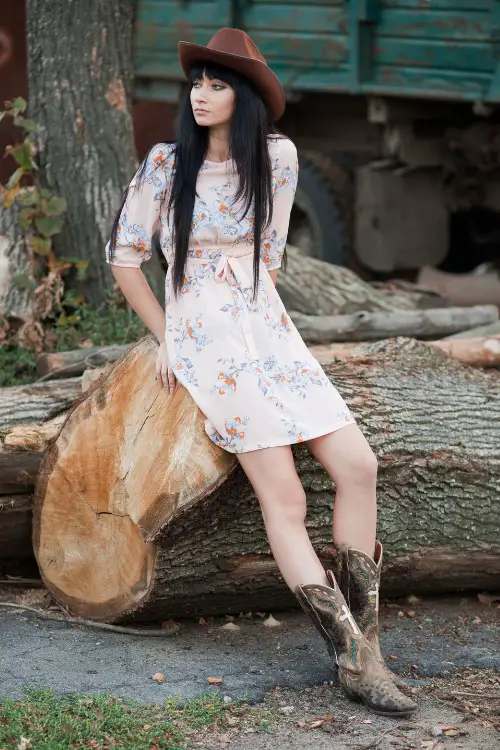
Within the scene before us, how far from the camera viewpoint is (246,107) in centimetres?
357

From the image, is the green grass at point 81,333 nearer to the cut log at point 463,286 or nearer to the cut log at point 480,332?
the cut log at point 480,332

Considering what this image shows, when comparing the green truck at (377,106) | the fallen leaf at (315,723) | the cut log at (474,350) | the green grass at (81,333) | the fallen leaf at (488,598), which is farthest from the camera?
the green truck at (377,106)

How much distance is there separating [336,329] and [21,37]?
651 centimetres

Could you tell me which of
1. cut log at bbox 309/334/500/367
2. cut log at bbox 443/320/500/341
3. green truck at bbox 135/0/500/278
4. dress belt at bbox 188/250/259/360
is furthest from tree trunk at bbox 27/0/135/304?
green truck at bbox 135/0/500/278

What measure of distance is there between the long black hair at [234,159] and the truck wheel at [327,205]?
532cm

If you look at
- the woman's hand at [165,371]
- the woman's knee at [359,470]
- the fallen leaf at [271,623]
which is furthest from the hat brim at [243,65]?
the fallen leaf at [271,623]

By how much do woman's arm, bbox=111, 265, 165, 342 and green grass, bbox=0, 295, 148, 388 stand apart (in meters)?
1.96

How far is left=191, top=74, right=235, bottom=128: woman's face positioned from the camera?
139 inches

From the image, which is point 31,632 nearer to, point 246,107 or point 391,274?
point 246,107

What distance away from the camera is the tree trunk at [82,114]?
5930 mm

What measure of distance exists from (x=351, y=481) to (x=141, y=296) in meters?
0.90

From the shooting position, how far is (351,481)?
3.50m

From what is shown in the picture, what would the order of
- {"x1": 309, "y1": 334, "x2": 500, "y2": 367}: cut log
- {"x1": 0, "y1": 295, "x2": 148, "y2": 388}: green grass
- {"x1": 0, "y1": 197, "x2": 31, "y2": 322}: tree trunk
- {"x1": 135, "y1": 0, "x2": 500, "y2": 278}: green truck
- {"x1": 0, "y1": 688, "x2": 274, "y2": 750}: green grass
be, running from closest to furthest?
{"x1": 0, "y1": 688, "x2": 274, "y2": 750}: green grass, {"x1": 0, "y1": 295, "x2": 148, "y2": 388}: green grass, {"x1": 309, "y1": 334, "x2": 500, "y2": 367}: cut log, {"x1": 0, "y1": 197, "x2": 31, "y2": 322}: tree trunk, {"x1": 135, "y1": 0, "x2": 500, "y2": 278}: green truck

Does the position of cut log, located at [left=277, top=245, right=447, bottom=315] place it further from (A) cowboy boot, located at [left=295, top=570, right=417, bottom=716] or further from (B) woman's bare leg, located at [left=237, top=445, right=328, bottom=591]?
(A) cowboy boot, located at [left=295, top=570, right=417, bottom=716]
